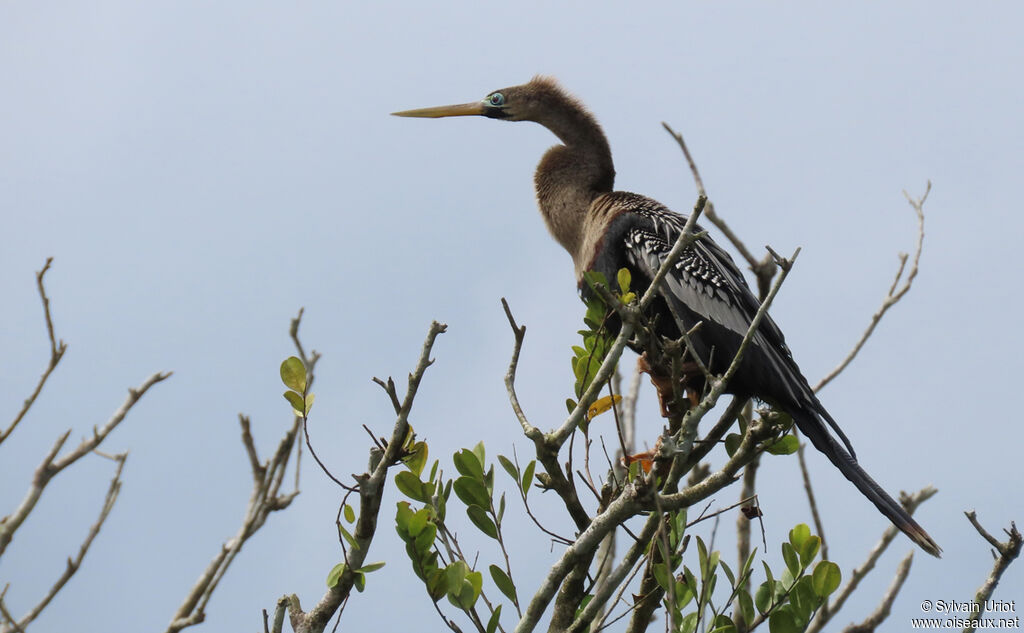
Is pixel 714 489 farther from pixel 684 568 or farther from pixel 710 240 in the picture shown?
pixel 710 240

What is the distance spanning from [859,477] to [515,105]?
3161mm

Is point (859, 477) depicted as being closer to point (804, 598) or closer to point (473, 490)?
point (804, 598)

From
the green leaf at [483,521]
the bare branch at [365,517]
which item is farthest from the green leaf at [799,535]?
the bare branch at [365,517]

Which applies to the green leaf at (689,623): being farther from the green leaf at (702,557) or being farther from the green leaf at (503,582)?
the green leaf at (503,582)

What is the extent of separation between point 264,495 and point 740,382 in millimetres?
2005

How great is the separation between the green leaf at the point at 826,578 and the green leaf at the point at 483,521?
3.01 ft

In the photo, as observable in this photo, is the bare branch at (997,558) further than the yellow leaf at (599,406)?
No

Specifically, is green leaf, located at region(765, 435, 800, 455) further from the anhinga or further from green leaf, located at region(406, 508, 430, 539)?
green leaf, located at region(406, 508, 430, 539)

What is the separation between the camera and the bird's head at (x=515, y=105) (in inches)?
226

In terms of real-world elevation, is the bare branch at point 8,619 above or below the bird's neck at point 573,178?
below

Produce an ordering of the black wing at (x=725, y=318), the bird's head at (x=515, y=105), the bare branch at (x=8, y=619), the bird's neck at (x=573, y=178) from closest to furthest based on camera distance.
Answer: the bare branch at (x=8, y=619), the black wing at (x=725, y=318), the bird's neck at (x=573, y=178), the bird's head at (x=515, y=105)

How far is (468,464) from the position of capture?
9.57 ft

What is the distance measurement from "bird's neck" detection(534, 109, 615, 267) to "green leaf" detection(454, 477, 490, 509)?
2.08 meters

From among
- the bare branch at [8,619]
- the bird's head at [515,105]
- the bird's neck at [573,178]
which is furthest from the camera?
the bird's head at [515,105]
